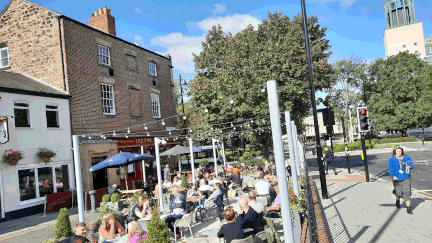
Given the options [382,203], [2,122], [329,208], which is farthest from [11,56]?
[382,203]

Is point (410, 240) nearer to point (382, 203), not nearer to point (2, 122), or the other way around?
point (382, 203)

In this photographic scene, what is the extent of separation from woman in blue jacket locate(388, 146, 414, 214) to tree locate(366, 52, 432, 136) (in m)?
41.5

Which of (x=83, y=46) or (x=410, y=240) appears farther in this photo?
(x=83, y=46)

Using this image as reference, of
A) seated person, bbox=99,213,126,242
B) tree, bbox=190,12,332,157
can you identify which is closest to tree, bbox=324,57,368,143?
tree, bbox=190,12,332,157

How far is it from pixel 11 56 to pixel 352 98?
51.1 m

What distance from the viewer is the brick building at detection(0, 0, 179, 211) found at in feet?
53.9

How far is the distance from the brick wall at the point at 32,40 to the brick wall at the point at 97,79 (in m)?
0.73

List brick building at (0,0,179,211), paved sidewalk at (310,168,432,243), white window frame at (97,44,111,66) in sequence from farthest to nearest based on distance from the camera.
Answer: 1. white window frame at (97,44,111,66)
2. brick building at (0,0,179,211)
3. paved sidewalk at (310,168,432,243)

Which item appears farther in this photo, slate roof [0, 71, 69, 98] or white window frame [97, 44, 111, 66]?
white window frame [97, 44, 111, 66]

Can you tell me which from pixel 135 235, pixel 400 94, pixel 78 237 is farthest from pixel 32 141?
pixel 400 94

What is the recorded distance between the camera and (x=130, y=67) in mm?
21531

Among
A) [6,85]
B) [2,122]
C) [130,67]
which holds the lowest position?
[2,122]

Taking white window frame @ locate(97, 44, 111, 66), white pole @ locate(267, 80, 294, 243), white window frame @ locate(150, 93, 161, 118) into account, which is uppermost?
white window frame @ locate(97, 44, 111, 66)

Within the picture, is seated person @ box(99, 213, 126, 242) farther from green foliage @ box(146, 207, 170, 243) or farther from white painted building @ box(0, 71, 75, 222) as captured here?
white painted building @ box(0, 71, 75, 222)
